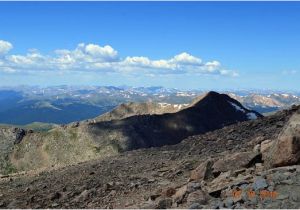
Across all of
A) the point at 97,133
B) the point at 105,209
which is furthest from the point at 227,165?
the point at 97,133

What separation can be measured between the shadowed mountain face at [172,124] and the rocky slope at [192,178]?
65.3 meters

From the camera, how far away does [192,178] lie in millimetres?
25188

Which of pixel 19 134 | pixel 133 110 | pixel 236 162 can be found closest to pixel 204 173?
pixel 236 162

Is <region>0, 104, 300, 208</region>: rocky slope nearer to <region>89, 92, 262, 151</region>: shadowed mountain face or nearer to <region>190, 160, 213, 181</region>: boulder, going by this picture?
<region>190, 160, 213, 181</region>: boulder

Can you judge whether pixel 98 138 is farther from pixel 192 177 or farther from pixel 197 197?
pixel 197 197

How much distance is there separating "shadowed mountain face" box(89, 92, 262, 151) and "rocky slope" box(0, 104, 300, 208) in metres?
65.3

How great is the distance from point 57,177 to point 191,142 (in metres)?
12.7

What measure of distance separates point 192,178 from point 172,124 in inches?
3758

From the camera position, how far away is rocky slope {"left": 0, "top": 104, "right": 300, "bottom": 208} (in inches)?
739

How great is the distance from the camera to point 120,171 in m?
34.9

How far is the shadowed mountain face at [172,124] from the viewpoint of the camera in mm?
109375

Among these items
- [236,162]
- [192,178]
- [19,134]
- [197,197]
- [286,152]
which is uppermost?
[286,152]
